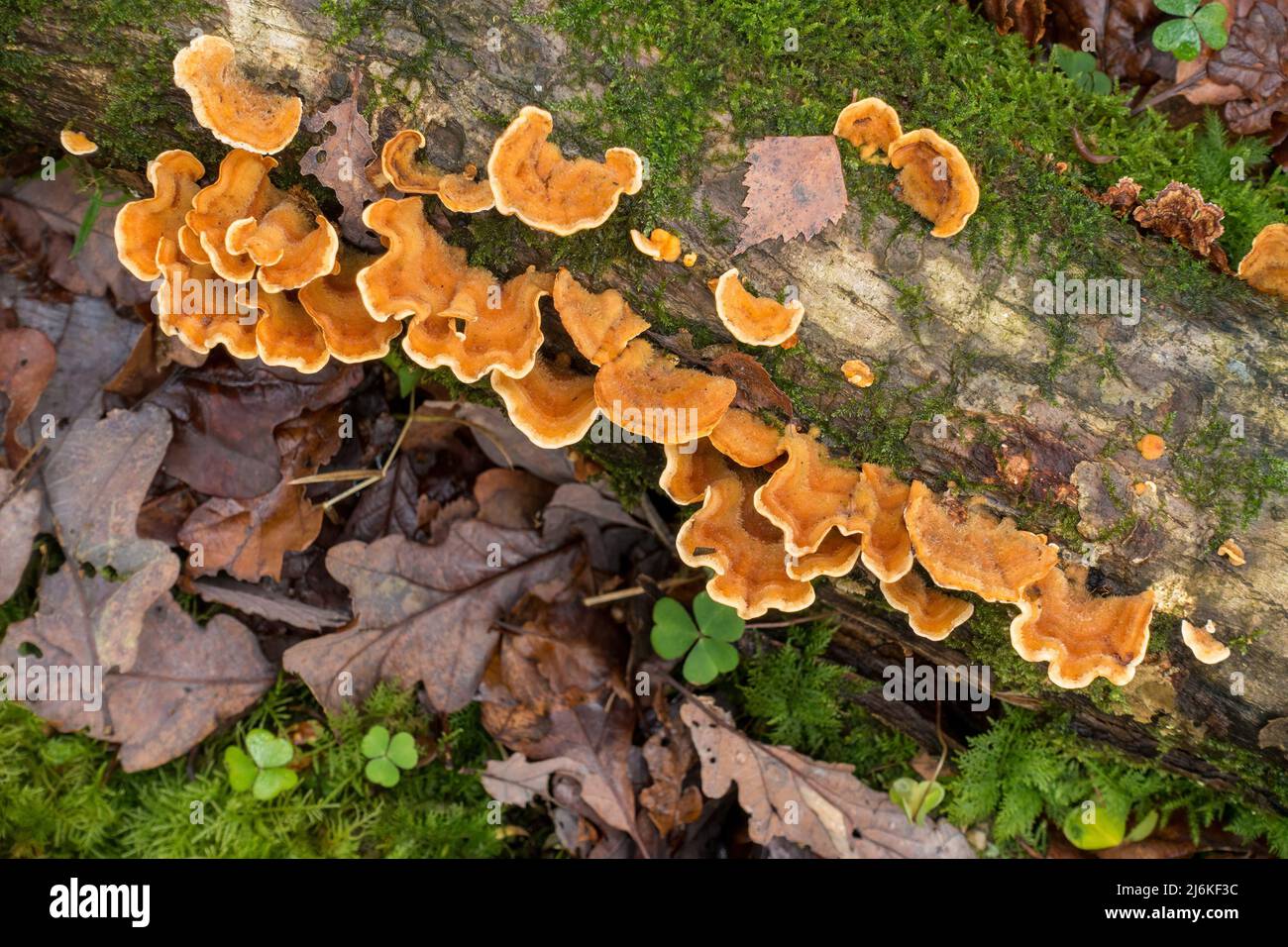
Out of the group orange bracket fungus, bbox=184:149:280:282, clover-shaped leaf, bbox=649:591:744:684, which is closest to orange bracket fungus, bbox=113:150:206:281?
orange bracket fungus, bbox=184:149:280:282

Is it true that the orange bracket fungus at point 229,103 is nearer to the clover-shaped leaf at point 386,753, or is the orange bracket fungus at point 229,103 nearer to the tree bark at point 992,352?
the tree bark at point 992,352

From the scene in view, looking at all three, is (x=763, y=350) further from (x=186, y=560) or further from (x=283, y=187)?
(x=186, y=560)

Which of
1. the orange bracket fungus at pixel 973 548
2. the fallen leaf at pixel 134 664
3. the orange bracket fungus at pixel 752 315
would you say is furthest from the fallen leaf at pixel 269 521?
the orange bracket fungus at pixel 973 548

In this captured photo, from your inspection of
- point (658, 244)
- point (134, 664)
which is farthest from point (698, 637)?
point (134, 664)

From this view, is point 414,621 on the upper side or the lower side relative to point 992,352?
lower

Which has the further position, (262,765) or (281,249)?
(262,765)

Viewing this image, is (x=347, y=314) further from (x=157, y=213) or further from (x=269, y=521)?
(x=269, y=521)
